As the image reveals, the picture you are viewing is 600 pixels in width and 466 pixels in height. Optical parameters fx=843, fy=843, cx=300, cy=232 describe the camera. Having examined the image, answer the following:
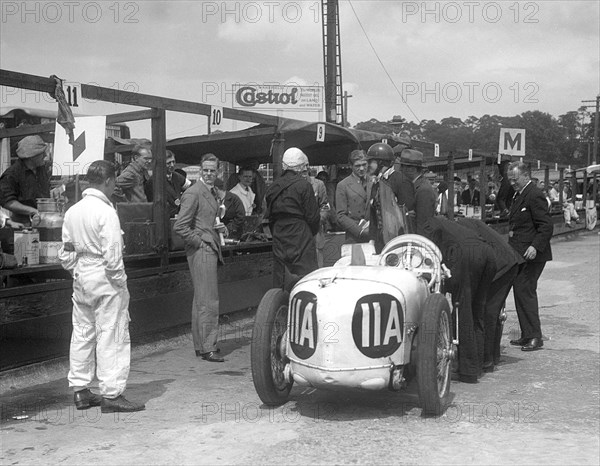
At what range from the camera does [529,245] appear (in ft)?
28.1

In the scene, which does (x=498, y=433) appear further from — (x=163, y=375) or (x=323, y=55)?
(x=323, y=55)

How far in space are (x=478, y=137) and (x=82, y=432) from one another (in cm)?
6514

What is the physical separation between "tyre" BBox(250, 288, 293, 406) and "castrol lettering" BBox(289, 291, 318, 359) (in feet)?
0.68

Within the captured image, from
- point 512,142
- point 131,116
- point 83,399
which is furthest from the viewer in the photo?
point 512,142

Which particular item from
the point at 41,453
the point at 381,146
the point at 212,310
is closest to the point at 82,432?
the point at 41,453

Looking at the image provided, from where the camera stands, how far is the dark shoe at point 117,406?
5781 mm

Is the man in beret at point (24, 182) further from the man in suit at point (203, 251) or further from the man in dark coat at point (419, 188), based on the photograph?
the man in dark coat at point (419, 188)

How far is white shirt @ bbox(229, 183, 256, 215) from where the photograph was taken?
443 inches

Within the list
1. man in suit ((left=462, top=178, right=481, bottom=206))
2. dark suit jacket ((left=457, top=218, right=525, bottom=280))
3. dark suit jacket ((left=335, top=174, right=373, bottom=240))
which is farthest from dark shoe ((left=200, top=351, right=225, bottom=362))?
man in suit ((left=462, top=178, right=481, bottom=206))

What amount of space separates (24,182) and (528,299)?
16.7 ft

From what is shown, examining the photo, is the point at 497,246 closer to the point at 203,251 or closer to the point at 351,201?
the point at 351,201

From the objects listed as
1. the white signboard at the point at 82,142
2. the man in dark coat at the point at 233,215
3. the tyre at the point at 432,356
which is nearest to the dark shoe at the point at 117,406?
the tyre at the point at 432,356

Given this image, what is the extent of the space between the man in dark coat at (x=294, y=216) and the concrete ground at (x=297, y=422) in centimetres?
108

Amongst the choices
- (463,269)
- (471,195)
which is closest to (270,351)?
(463,269)
